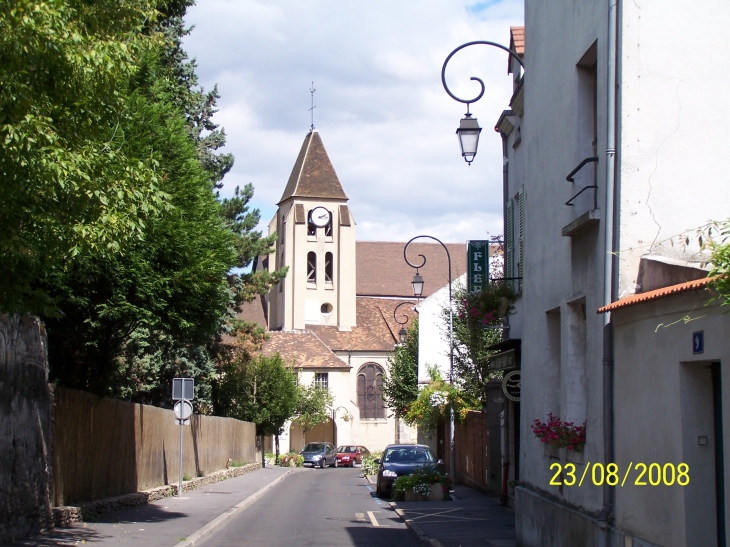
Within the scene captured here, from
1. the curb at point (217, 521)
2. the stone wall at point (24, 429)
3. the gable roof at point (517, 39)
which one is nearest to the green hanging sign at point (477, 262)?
the gable roof at point (517, 39)

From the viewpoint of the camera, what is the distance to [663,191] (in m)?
8.82

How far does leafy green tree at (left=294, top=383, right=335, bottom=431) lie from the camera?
220 ft

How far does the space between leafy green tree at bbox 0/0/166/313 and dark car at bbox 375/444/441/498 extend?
57.1ft

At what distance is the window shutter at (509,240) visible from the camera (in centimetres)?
1736

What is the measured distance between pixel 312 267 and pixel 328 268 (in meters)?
1.48

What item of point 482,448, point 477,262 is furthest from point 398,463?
point 477,262

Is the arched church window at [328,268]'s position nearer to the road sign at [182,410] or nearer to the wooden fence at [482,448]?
the wooden fence at [482,448]

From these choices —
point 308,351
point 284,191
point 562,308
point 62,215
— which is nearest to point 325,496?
point 562,308

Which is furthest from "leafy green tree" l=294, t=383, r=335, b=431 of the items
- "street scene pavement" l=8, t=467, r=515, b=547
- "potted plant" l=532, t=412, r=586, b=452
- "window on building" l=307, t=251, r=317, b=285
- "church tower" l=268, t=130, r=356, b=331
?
"potted plant" l=532, t=412, r=586, b=452

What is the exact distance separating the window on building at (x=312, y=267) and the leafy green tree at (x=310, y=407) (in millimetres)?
16020

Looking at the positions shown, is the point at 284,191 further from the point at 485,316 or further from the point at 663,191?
the point at 663,191

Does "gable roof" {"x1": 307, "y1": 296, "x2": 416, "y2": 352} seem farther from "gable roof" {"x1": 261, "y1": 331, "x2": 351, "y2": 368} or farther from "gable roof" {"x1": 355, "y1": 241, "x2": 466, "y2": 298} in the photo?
"gable roof" {"x1": 355, "y1": 241, "x2": 466, "y2": 298}

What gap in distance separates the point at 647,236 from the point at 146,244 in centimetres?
990

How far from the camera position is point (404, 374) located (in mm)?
52344
